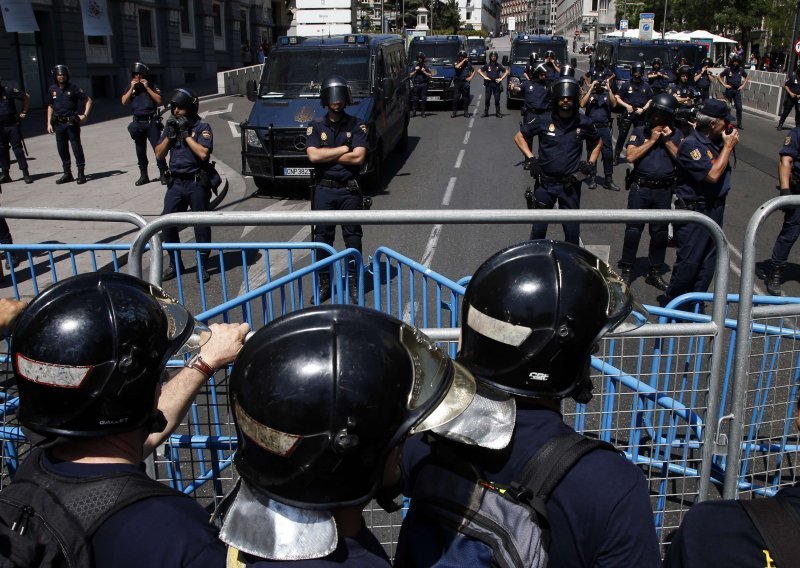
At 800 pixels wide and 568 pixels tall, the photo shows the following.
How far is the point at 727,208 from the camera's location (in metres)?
11.9

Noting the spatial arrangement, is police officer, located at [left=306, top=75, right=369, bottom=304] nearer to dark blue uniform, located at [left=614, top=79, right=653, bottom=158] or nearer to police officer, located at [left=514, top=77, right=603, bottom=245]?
police officer, located at [left=514, top=77, right=603, bottom=245]

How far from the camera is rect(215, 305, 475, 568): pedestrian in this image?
4.71 feet

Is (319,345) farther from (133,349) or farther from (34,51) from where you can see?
(34,51)

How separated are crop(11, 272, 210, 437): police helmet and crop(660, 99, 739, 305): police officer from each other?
5628 mm

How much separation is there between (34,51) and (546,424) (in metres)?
28.5

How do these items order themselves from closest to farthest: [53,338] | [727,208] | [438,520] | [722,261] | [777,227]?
[438,520], [53,338], [722,261], [777,227], [727,208]

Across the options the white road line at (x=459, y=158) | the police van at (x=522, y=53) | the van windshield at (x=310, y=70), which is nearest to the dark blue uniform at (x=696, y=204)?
the van windshield at (x=310, y=70)

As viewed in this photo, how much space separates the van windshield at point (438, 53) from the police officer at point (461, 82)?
497mm

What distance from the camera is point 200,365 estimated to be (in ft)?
8.06

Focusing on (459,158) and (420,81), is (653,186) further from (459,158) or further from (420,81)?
(420,81)

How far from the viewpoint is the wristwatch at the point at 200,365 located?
96.3 inches

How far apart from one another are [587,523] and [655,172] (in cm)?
657

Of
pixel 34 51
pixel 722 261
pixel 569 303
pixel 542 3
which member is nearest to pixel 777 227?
pixel 722 261

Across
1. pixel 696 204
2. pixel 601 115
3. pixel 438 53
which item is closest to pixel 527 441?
pixel 696 204
